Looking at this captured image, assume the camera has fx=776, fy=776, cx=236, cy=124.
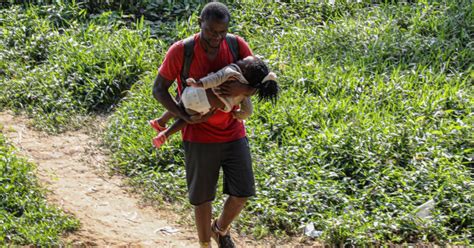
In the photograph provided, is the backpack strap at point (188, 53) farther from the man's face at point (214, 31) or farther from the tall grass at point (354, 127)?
the tall grass at point (354, 127)

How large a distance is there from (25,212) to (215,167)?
165 cm

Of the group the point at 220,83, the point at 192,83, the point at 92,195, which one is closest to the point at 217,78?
the point at 220,83

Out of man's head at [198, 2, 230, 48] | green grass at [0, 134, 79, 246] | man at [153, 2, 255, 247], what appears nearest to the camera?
man's head at [198, 2, 230, 48]

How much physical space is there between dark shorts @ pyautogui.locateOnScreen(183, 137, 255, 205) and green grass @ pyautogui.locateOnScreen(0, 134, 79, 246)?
1.22 meters

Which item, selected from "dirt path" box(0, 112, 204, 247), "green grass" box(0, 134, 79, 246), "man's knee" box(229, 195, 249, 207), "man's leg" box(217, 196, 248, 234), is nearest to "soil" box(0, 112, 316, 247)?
"dirt path" box(0, 112, 204, 247)

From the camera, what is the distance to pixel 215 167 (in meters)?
4.65

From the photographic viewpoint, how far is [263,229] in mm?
5543

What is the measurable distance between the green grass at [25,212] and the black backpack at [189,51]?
162cm

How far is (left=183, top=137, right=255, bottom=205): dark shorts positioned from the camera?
4602mm

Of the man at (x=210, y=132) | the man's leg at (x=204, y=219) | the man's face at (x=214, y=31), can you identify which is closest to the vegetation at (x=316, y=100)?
the man's leg at (x=204, y=219)

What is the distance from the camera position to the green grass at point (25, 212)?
5274mm

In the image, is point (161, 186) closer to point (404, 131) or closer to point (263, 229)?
point (263, 229)

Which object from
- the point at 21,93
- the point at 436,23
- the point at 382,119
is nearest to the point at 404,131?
the point at 382,119

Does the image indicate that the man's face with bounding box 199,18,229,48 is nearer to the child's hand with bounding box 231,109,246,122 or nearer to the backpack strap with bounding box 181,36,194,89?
the backpack strap with bounding box 181,36,194,89
